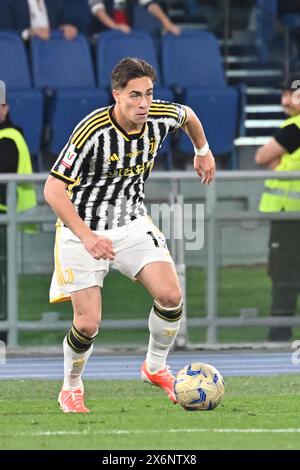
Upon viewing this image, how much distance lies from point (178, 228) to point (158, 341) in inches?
127

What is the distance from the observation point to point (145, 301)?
11750 millimetres

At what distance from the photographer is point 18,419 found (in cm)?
786

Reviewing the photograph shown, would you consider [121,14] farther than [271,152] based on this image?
Yes

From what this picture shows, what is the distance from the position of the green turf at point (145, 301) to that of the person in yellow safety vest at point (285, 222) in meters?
0.10

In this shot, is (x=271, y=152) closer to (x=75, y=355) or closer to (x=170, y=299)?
(x=170, y=299)

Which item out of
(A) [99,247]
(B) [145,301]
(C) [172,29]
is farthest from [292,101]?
(C) [172,29]

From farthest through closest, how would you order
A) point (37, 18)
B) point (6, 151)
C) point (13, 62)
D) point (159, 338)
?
point (37, 18)
point (13, 62)
point (6, 151)
point (159, 338)

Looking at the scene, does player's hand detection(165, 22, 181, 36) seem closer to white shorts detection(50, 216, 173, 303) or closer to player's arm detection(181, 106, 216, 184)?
player's arm detection(181, 106, 216, 184)

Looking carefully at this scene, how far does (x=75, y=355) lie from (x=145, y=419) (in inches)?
27.0

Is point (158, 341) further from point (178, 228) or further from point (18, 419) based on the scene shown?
point (178, 228)

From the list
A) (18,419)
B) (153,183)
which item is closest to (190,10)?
(153,183)

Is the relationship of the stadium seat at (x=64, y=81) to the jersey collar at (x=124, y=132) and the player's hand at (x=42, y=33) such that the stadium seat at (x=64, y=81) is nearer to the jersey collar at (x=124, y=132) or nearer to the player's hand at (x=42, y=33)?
the player's hand at (x=42, y=33)

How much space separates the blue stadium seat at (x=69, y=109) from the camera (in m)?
16.0

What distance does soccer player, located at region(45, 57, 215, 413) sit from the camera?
7.93m
